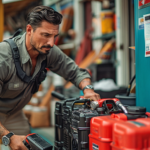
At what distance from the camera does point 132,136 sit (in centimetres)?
108

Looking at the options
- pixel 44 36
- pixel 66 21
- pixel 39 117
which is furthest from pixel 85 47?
pixel 44 36

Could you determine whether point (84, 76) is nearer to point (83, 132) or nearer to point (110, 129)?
point (83, 132)

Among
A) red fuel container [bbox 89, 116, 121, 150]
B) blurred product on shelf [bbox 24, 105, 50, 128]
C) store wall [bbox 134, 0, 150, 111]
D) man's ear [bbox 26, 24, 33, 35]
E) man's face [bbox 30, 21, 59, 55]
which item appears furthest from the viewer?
blurred product on shelf [bbox 24, 105, 50, 128]

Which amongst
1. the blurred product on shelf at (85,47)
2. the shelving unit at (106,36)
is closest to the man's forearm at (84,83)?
the shelving unit at (106,36)

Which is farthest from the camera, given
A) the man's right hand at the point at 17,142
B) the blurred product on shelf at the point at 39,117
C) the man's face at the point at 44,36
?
the blurred product on shelf at the point at 39,117

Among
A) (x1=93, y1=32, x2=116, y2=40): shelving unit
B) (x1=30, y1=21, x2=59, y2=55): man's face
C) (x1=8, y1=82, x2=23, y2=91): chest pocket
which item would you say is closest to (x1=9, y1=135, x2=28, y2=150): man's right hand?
(x1=8, y1=82, x2=23, y2=91): chest pocket

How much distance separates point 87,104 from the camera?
174 cm

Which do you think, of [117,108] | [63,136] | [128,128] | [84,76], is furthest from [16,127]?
[128,128]

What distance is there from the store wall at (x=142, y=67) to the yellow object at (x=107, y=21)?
7.60 ft

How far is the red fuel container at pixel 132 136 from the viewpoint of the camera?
108cm

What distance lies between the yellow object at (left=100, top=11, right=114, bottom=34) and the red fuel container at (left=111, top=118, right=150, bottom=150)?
3166 mm

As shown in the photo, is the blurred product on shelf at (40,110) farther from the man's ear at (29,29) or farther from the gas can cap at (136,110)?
the gas can cap at (136,110)

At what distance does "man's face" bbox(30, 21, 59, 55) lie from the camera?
185 centimetres

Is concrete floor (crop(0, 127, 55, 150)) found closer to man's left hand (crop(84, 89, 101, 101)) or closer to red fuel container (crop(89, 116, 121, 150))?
man's left hand (crop(84, 89, 101, 101))
